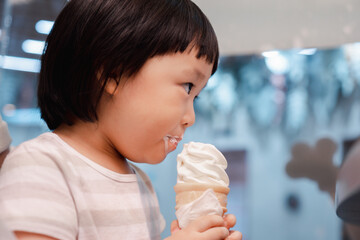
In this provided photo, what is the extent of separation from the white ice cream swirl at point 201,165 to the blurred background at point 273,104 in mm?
753

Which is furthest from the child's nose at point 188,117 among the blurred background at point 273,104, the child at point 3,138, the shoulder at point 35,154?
the blurred background at point 273,104

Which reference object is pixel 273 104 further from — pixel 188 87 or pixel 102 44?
pixel 102 44

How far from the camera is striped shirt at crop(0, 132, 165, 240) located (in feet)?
1.76

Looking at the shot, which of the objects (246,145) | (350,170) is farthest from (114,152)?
(246,145)

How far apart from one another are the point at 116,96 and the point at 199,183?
215mm

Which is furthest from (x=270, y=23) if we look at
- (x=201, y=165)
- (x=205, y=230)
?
(x=205, y=230)

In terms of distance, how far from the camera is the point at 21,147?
2.02ft

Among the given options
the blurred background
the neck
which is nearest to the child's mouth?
the neck

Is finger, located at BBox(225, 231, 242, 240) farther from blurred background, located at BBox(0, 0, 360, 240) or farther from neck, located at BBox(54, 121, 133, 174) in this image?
blurred background, located at BBox(0, 0, 360, 240)

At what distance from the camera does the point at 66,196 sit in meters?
0.59

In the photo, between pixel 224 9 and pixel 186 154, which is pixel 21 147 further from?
pixel 224 9

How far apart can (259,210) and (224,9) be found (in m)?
0.77

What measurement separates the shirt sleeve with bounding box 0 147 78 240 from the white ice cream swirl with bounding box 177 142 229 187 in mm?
201

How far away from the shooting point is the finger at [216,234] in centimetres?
59
